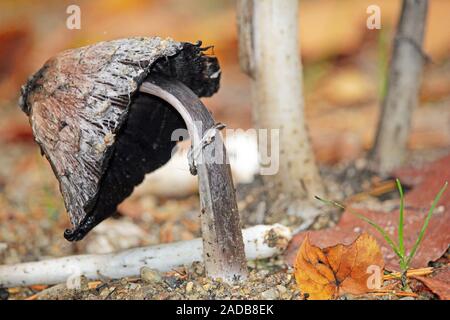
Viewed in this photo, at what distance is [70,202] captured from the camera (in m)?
2.04

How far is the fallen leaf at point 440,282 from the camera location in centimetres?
186

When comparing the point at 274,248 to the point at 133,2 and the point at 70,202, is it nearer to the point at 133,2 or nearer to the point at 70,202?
the point at 70,202

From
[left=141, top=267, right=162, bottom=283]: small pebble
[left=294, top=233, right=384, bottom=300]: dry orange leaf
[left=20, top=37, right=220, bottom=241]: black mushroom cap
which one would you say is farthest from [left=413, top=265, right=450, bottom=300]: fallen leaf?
[left=20, top=37, right=220, bottom=241]: black mushroom cap

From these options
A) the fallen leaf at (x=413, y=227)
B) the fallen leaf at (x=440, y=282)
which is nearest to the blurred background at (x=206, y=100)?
the fallen leaf at (x=413, y=227)

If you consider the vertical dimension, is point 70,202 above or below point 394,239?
above

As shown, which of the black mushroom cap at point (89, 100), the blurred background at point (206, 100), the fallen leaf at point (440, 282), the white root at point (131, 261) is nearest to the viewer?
the fallen leaf at point (440, 282)

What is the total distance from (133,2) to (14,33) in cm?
146

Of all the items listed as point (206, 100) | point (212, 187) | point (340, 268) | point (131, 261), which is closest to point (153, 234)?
point (131, 261)

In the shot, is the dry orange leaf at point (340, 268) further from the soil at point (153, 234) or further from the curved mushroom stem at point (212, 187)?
the curved mushroom stem at point (212, 187)

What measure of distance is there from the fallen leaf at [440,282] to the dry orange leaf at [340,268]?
0.52 ft

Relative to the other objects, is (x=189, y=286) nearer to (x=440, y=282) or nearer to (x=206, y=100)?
(x=440, y=282)

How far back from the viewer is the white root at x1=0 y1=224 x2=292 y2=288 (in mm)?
2299
